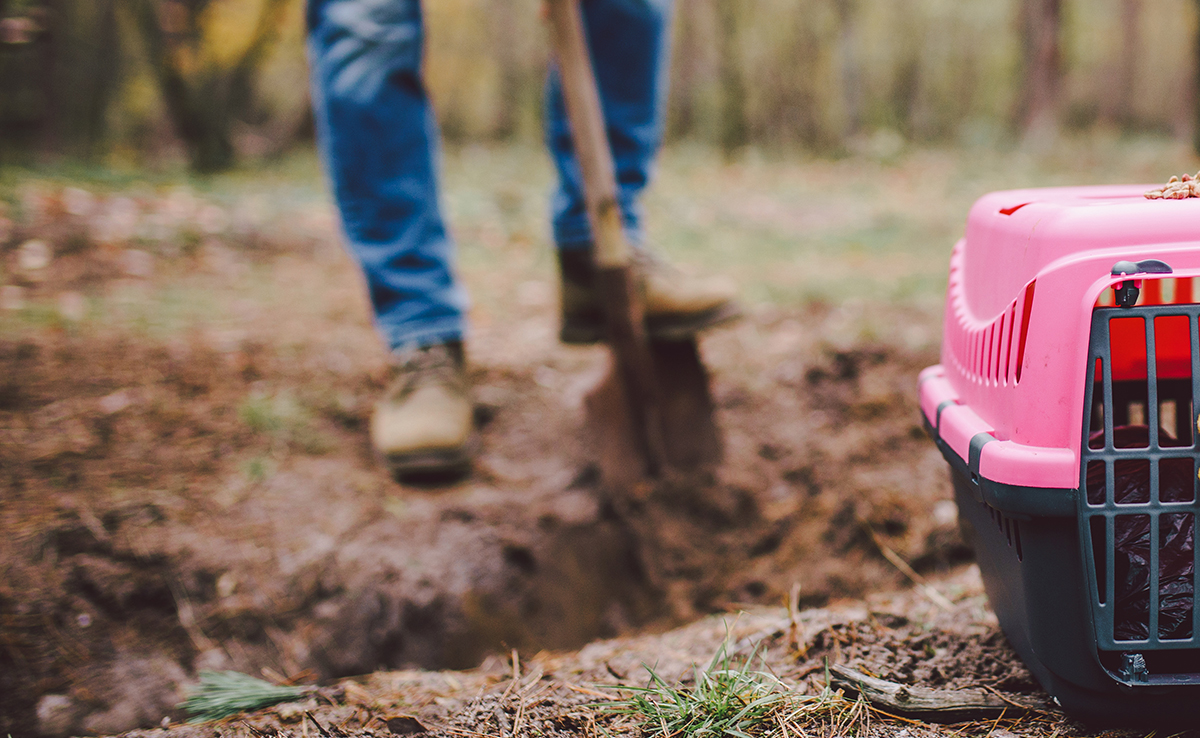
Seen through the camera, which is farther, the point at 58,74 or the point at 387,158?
the point at 58,74

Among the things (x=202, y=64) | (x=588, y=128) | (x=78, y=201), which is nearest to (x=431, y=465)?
(x=588, y=128)

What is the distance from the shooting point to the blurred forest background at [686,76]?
21.6 ft

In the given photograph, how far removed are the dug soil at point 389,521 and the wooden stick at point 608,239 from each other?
17 centimetres

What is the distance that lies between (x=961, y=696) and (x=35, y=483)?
1.58m

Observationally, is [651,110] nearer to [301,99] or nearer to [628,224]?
[628,224]

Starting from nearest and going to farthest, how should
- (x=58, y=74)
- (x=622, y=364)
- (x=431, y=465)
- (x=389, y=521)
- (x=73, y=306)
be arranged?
(x=389, y=521) < (x=431, y=465) < (x=622, y=364) < (x=73, y=306) < (x=58, y=74)

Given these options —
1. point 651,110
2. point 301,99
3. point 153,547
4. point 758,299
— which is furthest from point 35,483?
point 301,99

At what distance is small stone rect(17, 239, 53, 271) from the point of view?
2.68m

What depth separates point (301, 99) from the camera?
841 centimetres

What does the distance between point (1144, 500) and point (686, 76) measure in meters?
9.13

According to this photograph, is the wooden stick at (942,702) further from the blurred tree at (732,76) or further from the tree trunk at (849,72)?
the blurred tree at (732,76)

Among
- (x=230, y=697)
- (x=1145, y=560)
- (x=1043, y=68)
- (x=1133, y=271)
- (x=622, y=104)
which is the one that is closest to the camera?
(x=1133, y=271)

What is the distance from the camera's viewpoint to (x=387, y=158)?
63.8 inches

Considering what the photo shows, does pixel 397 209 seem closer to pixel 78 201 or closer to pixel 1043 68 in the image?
pixel 78 201
